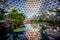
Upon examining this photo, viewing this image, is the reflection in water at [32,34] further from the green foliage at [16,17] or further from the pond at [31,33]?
the green foliage at [16,17]

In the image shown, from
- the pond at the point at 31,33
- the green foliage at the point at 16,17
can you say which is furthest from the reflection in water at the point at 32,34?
the green foliage at the point at 16,17

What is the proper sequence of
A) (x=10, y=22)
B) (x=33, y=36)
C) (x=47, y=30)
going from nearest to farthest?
(x=10, y=22) < (x=47, y=30) < (x=33, y=36)

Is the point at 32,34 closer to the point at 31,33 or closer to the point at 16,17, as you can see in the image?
the point at 31,33

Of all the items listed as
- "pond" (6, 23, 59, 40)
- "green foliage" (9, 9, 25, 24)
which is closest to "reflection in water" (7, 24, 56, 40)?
"pond" (6, 23, 59, 40)

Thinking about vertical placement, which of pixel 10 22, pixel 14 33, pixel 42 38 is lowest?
pixel 42 38

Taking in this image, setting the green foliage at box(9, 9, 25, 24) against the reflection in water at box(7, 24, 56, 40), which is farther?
the reflection in water at box(7, 24, 56, 40)

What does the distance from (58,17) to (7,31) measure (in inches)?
23.1

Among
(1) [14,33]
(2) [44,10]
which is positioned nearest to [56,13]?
(2) [44,10]

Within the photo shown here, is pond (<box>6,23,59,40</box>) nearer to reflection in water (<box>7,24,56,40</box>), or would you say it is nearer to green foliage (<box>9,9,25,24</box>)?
reflection in water (<box>7,24,56,40</box>)

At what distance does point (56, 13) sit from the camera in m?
1.94

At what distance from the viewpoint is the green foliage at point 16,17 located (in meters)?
1.89

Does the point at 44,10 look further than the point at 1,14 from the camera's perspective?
Yes

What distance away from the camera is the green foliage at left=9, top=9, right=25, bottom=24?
1.89 m

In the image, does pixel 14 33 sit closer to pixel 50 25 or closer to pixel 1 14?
pixel 1 14
